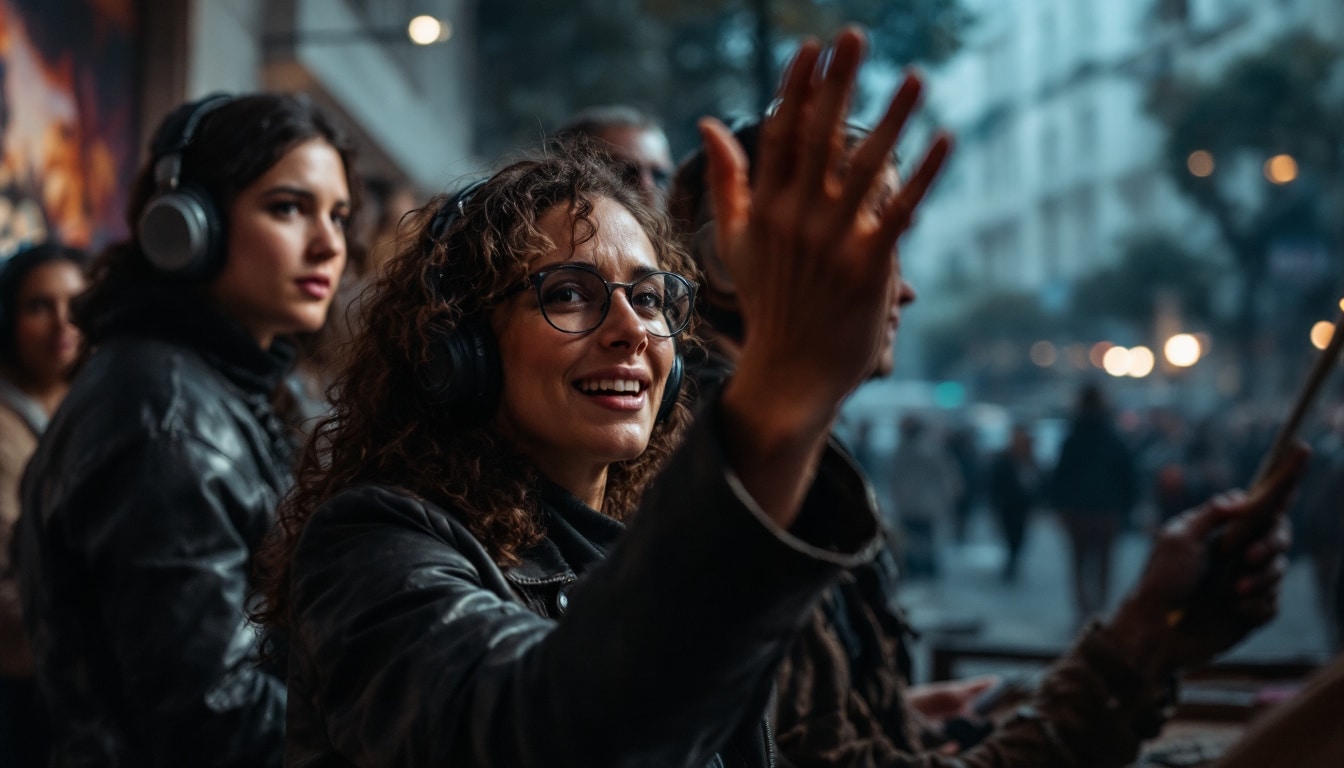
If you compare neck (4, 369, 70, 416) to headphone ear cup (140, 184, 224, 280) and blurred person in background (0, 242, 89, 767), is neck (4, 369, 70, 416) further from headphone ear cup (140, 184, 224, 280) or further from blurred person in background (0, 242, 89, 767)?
headphone ear cup (140, 184, 224, 280)

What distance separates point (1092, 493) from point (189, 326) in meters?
9.03

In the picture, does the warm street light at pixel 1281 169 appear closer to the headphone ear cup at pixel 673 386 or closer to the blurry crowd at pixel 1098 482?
the blurry crowd at pixel 1098 482

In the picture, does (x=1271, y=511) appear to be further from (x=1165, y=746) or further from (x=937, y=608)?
(x=937, y=608)

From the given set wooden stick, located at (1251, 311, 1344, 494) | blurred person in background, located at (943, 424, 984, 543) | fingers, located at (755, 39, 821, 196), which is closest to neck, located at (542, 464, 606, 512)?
fingers, located at (755, 39, 821, 196)

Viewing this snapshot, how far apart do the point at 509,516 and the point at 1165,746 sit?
197 centimetres

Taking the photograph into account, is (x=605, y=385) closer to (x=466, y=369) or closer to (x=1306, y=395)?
(x=466, y=369)

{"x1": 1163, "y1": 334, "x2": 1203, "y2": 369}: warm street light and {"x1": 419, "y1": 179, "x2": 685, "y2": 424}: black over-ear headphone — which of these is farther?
{"x1": 1163, "y1": 334, "x2": 1203, "y2": 369}: warm street light

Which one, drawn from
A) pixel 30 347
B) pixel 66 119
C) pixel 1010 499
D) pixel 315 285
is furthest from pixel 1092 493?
pixel 315 285

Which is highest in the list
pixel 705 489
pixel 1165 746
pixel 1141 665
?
pixel 705 489

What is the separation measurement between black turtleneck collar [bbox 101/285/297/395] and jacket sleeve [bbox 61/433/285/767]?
1.15ft

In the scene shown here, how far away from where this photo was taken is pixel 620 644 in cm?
105

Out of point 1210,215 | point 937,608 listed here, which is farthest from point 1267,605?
point 1210,215

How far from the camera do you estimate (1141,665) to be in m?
2.57

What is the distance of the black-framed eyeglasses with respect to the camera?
168 cm
